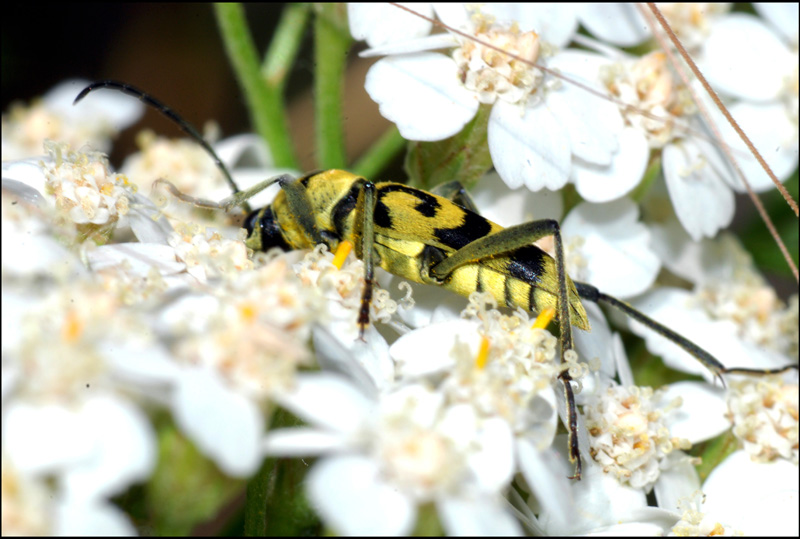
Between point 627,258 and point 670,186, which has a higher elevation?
point 670,186

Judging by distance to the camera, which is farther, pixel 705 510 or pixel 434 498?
pixel 705 510

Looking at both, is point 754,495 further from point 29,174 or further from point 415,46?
point 29,174

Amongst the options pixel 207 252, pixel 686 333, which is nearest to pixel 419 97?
pixel 207 252

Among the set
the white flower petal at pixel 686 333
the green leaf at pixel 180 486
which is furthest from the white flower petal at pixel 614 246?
the green leaf at pixel 180 486

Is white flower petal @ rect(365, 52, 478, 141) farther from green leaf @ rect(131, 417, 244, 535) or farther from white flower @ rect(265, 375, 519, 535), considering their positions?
green leaf @ rect(131, 417, 244, 535)

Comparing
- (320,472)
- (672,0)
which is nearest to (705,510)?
(320,472)

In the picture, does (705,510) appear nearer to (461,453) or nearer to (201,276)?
(461,453)

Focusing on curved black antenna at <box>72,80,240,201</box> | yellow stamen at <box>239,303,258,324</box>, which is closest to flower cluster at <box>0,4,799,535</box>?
yellow stamen at <box>239,303,258,324</box>
